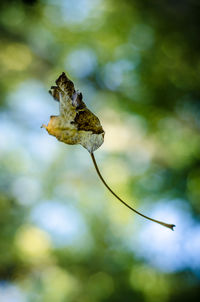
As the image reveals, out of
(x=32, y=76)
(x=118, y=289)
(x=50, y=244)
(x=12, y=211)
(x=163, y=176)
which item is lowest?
(x=118, y=289)

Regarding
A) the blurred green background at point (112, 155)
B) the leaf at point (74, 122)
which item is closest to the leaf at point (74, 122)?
the leaf at point (74, 122)

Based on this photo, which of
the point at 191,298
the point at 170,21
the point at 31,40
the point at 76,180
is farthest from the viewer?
the point at 76,180

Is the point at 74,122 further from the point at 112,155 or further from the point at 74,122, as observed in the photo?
the point at 112,155

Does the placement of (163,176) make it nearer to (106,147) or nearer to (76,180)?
(106,147)

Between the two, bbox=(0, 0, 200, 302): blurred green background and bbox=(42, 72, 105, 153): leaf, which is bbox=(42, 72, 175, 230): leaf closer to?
bbox=(42, 72, 105, 153): leaf

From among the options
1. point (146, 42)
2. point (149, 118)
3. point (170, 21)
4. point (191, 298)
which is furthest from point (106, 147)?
point (191, 298)

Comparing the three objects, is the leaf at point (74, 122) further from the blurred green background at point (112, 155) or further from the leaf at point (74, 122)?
the blurred green background at point (112, 155)

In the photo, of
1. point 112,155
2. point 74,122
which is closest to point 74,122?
point 74,122

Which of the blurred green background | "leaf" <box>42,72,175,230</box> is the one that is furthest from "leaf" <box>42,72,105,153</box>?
the blurred green background
